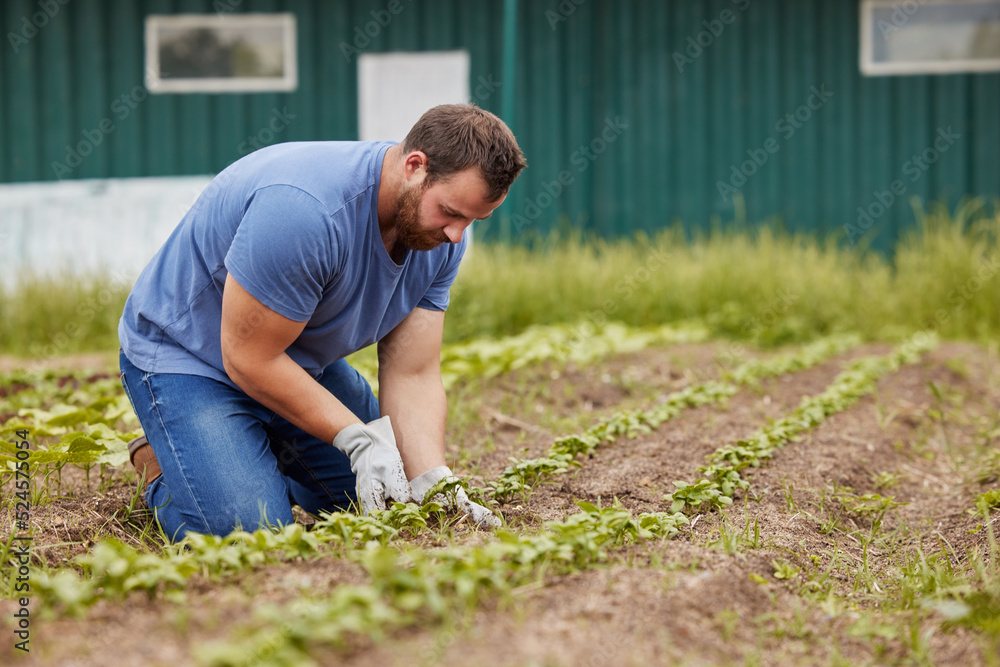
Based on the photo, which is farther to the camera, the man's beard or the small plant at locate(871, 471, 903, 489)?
the small plant at locate(871, 471, 903, 489)

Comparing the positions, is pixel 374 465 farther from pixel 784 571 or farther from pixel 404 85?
pixel 404 85

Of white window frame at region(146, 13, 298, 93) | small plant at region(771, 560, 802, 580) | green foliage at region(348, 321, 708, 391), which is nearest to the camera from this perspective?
small plant at region(771, 560, 802, 580)

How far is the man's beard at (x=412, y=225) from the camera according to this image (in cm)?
226

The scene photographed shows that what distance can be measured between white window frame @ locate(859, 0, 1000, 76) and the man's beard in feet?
24.0

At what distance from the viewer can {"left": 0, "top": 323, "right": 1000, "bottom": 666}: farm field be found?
1524mm

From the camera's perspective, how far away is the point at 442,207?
2.24 m

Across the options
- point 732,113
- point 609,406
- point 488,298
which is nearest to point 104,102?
point 488,298

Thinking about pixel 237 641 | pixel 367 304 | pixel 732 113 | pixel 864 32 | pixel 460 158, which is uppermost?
pixel 864 32

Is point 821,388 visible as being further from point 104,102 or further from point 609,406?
point 104,102

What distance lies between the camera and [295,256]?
7.05ft

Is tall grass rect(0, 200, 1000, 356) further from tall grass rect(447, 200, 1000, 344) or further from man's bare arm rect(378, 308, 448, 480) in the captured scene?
man's bare arm rect(378, 308, 448, 480)

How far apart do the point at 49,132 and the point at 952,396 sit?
8.20m

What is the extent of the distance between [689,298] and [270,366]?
4.70 metres

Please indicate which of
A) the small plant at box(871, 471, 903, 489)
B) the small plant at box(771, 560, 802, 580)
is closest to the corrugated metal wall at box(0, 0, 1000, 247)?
the small plant at box(871, 471, 903, 489)
